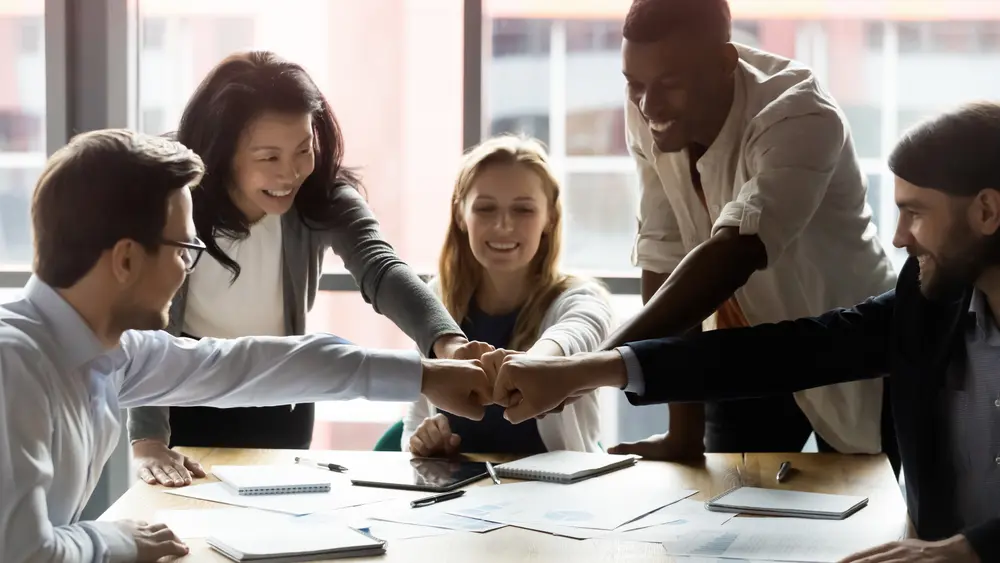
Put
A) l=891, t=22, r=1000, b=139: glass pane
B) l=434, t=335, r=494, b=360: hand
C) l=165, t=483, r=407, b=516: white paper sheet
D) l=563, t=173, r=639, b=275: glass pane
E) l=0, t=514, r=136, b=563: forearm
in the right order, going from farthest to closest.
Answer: l=563, t=173, r=639, b=275: glass pane < l=891, t=22, r=1000, b=139: glass pane < l=434, t=335, r=494, b=360: hand < l=165, t=483, r=407, b=516: white paper sheet < l=0, t=514, r=136, b=563: forearm

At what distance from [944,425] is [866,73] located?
6.61ft

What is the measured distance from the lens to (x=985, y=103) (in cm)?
181

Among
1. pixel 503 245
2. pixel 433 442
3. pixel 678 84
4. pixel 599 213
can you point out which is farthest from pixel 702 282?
pixel 599 213

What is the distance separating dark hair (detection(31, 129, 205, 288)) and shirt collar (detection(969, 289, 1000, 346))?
129 centimetres

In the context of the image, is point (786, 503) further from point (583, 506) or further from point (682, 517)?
point (583, 506)

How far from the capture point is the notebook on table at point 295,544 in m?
1.55

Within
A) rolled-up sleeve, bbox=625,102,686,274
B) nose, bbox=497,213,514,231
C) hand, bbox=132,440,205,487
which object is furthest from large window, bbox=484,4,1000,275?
hand, bbox=132,440,205,487

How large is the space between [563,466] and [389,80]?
1921mm

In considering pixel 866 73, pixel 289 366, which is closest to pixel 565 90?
pixel 866 73

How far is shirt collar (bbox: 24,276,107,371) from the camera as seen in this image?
1.61 m

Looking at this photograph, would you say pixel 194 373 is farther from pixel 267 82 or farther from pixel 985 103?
pixel 985 103

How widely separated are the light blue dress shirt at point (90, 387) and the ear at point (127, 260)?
84 millimetres

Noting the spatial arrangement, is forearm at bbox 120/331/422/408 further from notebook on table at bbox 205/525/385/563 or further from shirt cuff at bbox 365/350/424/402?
notebook on table at bbox 205/525/385/563

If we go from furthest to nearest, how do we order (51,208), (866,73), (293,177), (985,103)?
(866,73)
(293,177)
(985,103)
(51,208)
